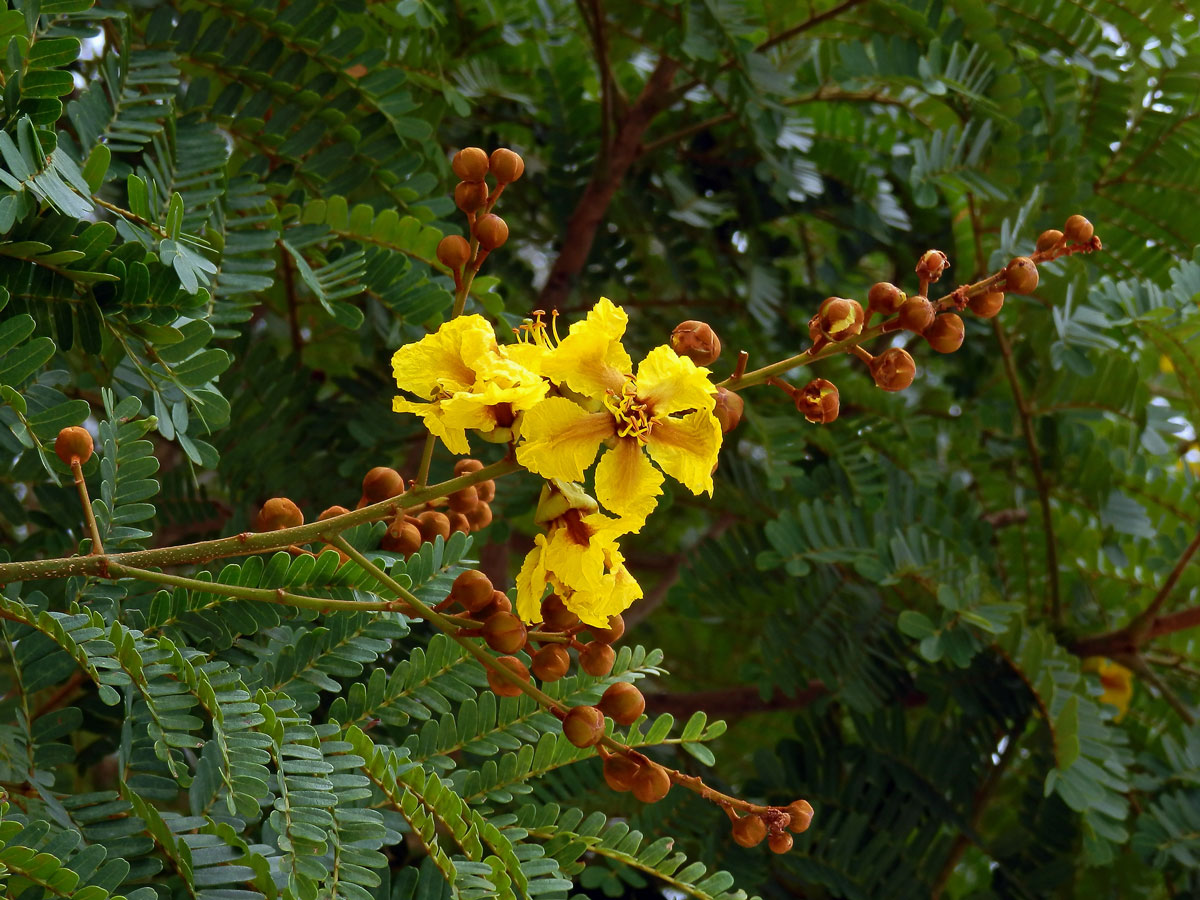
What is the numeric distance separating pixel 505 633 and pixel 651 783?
0.11 meters

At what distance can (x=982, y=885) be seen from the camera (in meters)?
1.40

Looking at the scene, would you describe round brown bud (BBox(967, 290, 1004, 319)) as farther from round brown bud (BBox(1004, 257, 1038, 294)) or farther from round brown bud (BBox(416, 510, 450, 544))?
round brown bud (BBox(416, 510, 450, 544))

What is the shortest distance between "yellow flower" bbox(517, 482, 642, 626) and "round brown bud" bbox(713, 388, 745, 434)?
0.08m

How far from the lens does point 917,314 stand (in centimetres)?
58

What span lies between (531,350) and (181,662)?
25 cm

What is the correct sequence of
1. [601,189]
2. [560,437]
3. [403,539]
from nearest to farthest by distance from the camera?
[560,437] → [403,539] → [601,189]

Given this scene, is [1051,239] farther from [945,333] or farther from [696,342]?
[696,342]

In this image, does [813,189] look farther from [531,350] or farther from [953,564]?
[531,350]

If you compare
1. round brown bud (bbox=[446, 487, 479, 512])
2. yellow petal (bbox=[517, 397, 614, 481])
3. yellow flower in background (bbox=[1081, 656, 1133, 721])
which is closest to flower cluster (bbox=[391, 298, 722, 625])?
yellow petal (bbox=[517, 397, 614, 481])

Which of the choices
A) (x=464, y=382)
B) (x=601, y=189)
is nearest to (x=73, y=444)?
(x=464, y=382)

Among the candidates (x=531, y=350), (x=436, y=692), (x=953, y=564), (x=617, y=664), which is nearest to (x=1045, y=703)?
(x=953, y=564)

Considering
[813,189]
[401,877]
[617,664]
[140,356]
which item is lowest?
[401,877]

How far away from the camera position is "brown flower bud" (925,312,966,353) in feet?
1.96

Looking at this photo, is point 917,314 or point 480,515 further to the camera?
point 480,515
